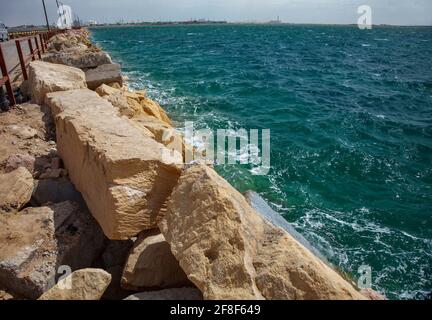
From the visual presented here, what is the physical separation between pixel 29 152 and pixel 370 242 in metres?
5.96

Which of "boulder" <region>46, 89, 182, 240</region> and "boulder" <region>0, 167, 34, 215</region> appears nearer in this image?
"boulder" <region>46, 89, 182, 240</region>

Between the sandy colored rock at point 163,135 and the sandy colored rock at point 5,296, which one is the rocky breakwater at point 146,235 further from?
the sandy colored rock at point 163,135

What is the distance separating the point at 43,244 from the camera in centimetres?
335

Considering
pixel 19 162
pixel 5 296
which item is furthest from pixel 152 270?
pixel 19 162

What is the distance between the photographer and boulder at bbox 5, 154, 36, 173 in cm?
446

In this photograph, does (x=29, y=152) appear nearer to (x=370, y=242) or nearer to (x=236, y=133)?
(x=370, y=242)

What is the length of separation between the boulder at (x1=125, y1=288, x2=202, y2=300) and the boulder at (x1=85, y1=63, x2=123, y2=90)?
7.46m

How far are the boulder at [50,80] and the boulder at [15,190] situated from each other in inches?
105

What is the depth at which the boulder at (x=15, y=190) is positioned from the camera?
3709mm

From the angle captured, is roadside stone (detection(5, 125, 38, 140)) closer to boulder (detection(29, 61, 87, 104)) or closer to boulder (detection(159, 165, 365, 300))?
boulder (detection(29, 61, 87, 104))

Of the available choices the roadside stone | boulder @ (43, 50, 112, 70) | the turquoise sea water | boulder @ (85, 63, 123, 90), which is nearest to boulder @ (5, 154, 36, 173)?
the roadside stone
